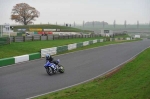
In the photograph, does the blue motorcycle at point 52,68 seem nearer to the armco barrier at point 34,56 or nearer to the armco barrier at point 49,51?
the armco barrier at point 34,56

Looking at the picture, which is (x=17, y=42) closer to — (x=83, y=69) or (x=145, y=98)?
(x=83, y=69)

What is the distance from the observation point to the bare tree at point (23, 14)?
315 feet

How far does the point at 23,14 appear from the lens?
320 feet

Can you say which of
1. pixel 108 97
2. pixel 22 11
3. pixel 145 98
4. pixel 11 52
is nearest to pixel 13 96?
pixel 108 97

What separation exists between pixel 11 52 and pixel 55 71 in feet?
41.9

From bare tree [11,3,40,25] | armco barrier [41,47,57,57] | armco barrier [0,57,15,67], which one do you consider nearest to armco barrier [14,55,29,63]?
armco barrier [0,57,15,67]

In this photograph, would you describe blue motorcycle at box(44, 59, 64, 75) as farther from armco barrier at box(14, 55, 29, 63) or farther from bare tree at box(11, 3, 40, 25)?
bare tree at box(11, 3, 40, 25)

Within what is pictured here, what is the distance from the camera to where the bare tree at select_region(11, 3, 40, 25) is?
9614cm

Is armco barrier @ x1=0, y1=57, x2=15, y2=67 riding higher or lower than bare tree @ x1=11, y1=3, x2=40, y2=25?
lower

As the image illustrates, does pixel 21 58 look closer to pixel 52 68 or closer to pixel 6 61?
pixel 6 61

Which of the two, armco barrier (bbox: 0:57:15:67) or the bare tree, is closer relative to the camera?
armco barrier (bbox: 0:57:15:67)

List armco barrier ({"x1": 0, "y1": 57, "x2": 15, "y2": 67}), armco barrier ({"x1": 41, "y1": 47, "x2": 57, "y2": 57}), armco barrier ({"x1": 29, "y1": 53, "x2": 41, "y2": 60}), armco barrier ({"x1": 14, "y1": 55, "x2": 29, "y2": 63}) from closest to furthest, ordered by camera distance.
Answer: armco barrier ({"x1": 0, "y1": 57, "x2": 15, "y2": 67})
armco barrier ({"x1": 14, "y1": 55, "x2": 29, "y2": 63})
armco barrier ({"x1": 29, "y1": 53, "x2": 41, "y2": 60})
armco barrier ({"x1": 41, "y1": 47, "x2": 57, "y2": 57})

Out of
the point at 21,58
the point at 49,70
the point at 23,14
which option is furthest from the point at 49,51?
the point at 23,14

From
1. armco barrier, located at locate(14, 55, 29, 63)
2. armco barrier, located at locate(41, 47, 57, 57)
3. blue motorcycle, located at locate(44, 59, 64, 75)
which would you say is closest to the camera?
blue motorcycle, located at locate(44, 59, 64, 75)
